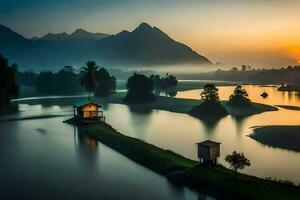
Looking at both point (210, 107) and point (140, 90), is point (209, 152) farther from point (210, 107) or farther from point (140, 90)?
point (140, 90)

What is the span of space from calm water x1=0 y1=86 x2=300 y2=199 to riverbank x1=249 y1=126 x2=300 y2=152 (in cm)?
243

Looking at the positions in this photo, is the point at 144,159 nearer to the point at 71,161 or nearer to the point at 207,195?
the point at 71,161

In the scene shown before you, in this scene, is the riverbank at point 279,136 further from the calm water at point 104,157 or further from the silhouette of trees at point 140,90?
the silhouette of trees at point 140,90

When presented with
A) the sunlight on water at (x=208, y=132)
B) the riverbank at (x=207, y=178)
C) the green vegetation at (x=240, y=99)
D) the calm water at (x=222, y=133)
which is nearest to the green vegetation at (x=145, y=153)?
the riverbank at (x=207, y=178)

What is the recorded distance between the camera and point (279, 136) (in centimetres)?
7925

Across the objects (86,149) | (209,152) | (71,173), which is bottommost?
(71,173)

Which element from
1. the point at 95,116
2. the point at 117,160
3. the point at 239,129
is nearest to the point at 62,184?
the point at 117,160

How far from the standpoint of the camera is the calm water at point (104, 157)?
43906mm

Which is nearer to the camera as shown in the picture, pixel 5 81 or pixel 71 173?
pixel 71 173

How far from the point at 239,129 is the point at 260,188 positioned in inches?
2111

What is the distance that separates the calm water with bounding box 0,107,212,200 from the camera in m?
42.2

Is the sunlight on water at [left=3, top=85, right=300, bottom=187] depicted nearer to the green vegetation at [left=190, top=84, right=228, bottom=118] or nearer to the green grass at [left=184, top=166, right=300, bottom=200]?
the green vegetation at [left=190, top=84, right=228, bottom=118]

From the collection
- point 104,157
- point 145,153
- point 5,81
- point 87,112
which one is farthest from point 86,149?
point 5,81

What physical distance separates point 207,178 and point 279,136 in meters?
39.5
